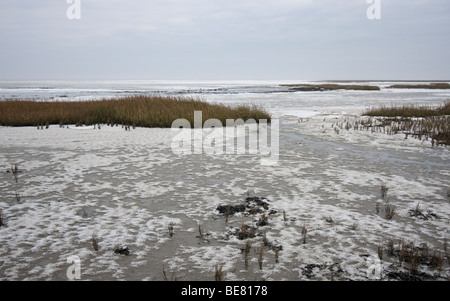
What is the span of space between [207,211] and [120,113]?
11.5 metres

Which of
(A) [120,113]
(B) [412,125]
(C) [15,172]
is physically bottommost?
(C) [15,172]

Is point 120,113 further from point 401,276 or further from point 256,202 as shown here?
point 401,276

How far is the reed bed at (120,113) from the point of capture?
1425cm

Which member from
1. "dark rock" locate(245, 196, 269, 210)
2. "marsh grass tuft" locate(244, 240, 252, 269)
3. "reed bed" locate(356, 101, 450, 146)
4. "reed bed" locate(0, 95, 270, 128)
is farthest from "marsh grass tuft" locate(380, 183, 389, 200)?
"reed bed" locate(0, 95, 270, 128)

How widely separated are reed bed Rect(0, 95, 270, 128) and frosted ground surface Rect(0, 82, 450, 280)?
5347 mm

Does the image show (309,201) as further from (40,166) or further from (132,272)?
(40,166)

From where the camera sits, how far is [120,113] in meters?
15.0

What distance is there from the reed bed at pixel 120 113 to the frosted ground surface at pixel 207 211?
535 centimetres

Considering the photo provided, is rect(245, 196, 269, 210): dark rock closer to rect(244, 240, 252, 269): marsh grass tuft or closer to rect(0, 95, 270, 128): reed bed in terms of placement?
rect(244, 240, 252, 269): marsh grass tuft

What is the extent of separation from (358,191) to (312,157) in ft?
9.08

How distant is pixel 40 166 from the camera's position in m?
7.18

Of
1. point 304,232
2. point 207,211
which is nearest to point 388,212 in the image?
point 304,232

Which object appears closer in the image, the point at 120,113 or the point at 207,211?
the point at 207,211
